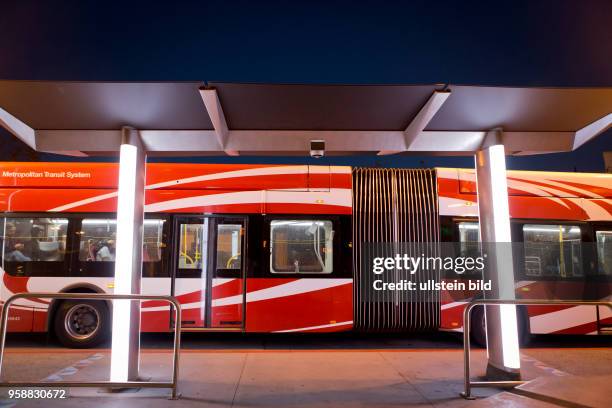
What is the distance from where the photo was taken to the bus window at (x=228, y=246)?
7.96m

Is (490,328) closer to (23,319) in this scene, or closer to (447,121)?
(447,121)

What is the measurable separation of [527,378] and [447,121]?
141 inches

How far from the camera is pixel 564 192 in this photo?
28.0 feet

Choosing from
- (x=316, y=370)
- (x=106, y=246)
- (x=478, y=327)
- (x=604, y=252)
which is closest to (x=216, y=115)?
(x=316, y=370)

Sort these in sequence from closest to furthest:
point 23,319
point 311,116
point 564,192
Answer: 1. point 311,116
2. point 23,319
3. point 564,192

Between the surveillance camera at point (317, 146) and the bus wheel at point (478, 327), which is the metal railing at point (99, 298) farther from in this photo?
the bus wheel at point (478, 327)

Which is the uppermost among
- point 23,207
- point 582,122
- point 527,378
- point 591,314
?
point 582,122

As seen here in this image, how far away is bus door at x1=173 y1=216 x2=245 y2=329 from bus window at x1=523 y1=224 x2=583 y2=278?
531 centimetres

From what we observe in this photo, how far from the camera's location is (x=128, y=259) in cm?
505

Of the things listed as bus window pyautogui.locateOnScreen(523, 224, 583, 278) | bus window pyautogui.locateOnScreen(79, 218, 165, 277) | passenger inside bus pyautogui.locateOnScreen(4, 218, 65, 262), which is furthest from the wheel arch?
bus window pyautogui.locateOnScreen(523, 224, 583, 278)

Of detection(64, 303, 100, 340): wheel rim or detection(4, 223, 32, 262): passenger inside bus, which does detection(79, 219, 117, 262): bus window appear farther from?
detection(4, 223, 32, 262): passenger inside bus

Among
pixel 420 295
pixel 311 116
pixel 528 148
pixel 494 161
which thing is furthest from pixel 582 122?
pixel 420 295

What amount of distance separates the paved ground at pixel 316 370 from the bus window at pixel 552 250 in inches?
53.9
